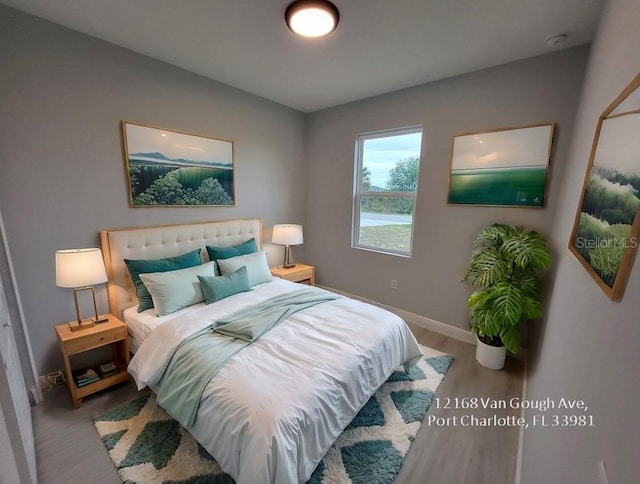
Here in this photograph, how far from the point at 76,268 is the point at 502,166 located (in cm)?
342

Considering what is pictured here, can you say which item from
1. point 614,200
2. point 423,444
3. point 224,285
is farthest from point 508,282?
point 224,285

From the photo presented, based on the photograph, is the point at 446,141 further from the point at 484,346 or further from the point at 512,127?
the point at 484,346

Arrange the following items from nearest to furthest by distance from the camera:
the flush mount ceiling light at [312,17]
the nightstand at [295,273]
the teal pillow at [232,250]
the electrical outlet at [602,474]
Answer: the electrical outlet at [602,474]
the flush mount ceiling light at [312,17]
the teal pillow at [232,250]
the nightstand at [295,273]

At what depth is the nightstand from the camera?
3305 mm

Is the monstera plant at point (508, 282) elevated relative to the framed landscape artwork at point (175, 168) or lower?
lower

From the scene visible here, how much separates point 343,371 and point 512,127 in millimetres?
2427

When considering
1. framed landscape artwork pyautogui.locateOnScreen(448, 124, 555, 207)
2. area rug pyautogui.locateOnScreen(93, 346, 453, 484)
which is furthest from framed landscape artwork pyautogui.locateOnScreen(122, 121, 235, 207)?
framed landscape artwork pyautogui.locateOnScreen(448, 124, 555, 207)

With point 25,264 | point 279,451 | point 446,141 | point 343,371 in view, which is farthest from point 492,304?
point 25,264

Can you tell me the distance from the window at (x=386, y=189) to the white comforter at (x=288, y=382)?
1366mm

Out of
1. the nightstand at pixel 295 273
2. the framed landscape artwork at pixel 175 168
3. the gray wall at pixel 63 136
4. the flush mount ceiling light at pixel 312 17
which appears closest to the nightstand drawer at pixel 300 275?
the nightstand at pixel 295 273

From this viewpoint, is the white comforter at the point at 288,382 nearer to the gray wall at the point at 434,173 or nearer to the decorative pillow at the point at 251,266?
the decorative pillow at the point at 251,266

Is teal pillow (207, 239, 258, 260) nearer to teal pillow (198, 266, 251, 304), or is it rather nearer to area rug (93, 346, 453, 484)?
teal pillow (198, 266, 251, 304)

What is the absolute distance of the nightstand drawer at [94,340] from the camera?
1.80m

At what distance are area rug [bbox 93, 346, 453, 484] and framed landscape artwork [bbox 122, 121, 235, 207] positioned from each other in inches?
66.6
